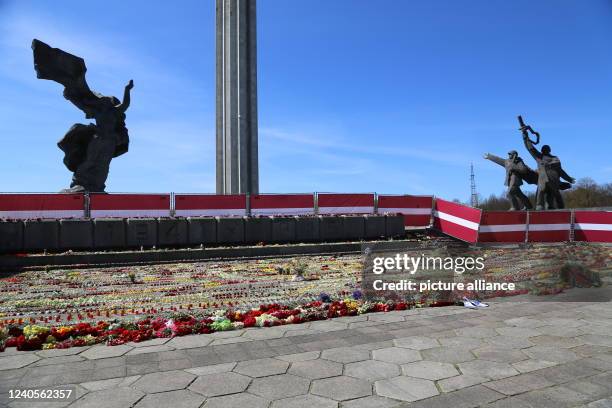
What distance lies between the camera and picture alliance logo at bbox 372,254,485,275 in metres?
6.59

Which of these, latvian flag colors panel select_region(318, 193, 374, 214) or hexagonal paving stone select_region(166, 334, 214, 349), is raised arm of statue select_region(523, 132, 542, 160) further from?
hexagonal paving stone select_region(166, 334, 214, 349)

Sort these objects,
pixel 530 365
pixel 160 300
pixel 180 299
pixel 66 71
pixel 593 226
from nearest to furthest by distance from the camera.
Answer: pixel 530 365, pixel 160 300, pixel 180 299, pixel 593 226, pixel 66 71

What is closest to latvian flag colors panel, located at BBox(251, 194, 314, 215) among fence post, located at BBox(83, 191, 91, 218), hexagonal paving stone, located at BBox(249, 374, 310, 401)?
fence post, located at BBox(83, 191, 91, 218)

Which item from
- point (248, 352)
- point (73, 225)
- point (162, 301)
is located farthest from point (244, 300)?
point (73, 225)

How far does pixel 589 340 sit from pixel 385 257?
276cm

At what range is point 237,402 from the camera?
3.22 meters

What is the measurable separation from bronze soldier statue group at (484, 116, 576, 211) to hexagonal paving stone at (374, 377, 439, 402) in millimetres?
20569

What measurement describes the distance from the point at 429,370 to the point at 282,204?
1297 centimetres

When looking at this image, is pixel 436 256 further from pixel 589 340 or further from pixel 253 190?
pixel 253 190

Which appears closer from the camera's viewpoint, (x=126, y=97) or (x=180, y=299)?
(x=180, y=299)

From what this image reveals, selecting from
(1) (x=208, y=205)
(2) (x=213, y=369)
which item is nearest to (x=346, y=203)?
(1) (x=208, y=205)

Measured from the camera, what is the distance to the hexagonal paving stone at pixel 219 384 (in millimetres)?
3412

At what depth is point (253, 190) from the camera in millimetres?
31828

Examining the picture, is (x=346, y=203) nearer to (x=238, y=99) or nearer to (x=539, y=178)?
(x=539, y=178)
